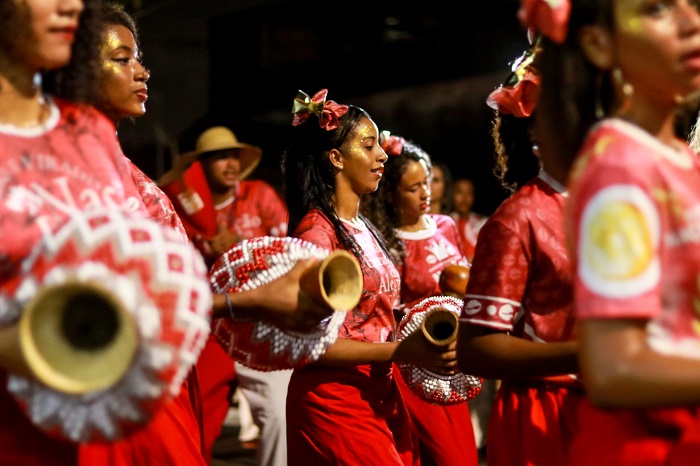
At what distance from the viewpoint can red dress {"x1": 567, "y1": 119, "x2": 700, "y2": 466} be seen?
185 cm

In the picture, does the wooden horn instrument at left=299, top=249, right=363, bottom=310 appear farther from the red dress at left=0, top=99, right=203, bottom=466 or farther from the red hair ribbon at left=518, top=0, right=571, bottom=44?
the red hair ribbon at left=518, top=0, right=571, bottom=44

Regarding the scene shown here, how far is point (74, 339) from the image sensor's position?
2.00 meters

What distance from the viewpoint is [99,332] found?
203 cm

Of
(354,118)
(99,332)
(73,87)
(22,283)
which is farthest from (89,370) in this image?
(354,118)

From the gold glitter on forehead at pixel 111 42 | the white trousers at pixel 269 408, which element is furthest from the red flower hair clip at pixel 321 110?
the white trousers at pixel 269 408

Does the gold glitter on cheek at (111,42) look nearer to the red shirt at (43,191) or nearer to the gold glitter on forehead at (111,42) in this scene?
the gold glitter on forehead at (111,42)

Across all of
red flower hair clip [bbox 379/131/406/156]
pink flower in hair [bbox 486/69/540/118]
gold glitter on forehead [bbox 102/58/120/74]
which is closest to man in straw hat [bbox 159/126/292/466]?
red flower hair clip [bbox 379/131/406/156]

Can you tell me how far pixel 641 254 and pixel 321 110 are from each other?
10.4ft

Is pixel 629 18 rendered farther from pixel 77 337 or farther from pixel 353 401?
pixel 353 401

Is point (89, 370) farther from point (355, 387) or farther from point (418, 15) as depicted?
point (418, 15)

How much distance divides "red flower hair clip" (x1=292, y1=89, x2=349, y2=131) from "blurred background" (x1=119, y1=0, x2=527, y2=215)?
748 centimetres

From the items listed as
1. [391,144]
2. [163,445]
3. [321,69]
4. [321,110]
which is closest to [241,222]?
[391,144]

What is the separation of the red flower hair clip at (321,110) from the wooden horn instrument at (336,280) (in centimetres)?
220

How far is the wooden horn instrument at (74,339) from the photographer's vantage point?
1970mm
